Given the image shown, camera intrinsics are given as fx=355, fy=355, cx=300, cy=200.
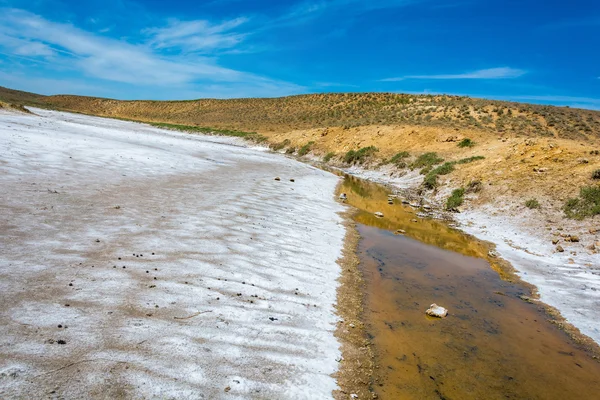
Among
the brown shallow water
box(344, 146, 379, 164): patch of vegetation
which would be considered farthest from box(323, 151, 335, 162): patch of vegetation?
the brown shallow water

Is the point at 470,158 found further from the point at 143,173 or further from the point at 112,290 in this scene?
the point at 112,290

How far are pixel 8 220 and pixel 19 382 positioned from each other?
178 inches

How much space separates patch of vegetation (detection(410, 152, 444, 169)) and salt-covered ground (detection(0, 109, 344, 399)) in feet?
45.6

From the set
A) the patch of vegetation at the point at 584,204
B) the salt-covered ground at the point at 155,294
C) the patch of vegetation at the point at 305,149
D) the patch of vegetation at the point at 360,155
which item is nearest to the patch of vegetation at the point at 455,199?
the patch of vegetation at the point at 584,204

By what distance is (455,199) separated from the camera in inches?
614

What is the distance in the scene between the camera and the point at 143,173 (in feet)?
42.1

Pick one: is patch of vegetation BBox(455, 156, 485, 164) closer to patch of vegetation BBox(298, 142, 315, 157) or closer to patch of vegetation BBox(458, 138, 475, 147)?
patch of vegetation BBox(458, 138, 475, 147)

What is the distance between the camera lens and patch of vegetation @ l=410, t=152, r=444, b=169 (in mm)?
21798

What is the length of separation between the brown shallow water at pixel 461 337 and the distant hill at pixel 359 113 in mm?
28397

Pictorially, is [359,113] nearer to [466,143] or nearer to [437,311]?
[466,143]

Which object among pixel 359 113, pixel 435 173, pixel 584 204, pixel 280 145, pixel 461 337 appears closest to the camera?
Answer: pixel 461 337

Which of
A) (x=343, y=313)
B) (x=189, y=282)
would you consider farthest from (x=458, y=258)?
(x=189, y=282)

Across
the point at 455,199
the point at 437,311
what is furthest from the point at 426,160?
the point at 437,311

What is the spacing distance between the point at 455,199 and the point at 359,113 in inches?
2012
